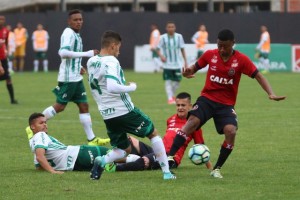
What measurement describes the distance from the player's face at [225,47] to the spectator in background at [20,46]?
34.0m

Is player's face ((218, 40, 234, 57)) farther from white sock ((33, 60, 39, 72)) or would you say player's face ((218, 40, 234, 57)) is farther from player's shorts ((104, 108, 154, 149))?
white sock ((33, 60, 39, 72))

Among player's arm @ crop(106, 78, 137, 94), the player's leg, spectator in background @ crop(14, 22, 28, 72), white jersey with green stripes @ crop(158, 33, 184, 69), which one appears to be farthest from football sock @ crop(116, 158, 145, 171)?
spectator in background @ crop(14, 22, 28, 72)

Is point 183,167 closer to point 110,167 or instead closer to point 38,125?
point 110,167

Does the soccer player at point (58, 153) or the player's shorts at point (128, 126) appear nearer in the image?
the player's shorts at point (128, 126)

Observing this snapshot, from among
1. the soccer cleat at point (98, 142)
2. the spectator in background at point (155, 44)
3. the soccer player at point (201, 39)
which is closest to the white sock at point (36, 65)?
the spectator in background at point (155, 44)

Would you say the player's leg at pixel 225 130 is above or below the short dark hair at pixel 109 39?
below

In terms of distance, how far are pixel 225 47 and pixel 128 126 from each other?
1612mm

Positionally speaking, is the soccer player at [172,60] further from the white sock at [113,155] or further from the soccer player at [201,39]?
the soccer player at [201,39]

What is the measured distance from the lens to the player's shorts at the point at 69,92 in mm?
16484

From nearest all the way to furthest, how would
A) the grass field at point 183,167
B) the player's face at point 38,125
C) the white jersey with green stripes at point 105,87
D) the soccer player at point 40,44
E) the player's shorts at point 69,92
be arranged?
1. the grass field at point 183,167
2. the white jersey with green stripes at point 105,87
3. the player's face at point 38,125
4. the player's shorts at point 69,92
5. the soccer player at point 40,44

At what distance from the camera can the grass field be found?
1066 centimetres

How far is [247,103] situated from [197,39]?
19085mm

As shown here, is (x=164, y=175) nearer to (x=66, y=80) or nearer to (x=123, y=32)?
(x=66, y=80)

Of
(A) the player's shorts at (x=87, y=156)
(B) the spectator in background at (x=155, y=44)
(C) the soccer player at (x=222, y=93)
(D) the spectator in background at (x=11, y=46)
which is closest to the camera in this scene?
(C) the soccer player at (x=222, y=93)
